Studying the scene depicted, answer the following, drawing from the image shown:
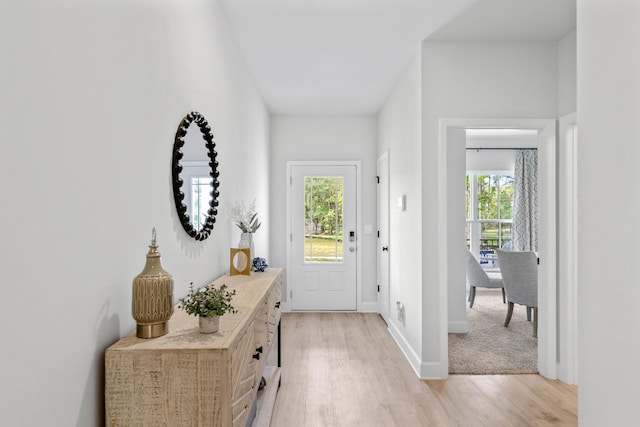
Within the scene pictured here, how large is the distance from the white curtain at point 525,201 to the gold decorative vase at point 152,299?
23.0ft

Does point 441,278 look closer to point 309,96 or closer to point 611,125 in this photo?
point 611,125

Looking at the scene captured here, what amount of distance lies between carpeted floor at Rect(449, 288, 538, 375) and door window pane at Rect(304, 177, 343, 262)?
6.50 ft

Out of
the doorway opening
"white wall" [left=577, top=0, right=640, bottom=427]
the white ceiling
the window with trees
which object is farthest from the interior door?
"white wall" [left=577, top=0, right=640, bottom=427]

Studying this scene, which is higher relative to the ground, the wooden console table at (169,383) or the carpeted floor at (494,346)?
the wooden console table at (169,383)

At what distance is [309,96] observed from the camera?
4848 mm

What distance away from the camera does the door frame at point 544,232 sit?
3330 mm

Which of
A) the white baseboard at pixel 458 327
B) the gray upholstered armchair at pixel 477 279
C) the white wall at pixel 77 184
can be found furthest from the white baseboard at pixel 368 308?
the white wall at pixel 77 184

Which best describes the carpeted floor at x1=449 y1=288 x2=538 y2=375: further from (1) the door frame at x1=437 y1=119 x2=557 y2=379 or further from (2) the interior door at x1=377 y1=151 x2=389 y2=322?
(2) the interior door at x1=377 y1=151 x2=389 y2=322

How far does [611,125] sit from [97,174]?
1492 mm

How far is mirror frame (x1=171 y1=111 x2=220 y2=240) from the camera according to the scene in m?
1.91

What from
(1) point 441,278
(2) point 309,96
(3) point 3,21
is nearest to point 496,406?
(1) point 441,278

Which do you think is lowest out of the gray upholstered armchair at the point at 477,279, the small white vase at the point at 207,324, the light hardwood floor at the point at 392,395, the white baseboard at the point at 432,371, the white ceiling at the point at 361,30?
the light hardwood floor at the point at 392,395

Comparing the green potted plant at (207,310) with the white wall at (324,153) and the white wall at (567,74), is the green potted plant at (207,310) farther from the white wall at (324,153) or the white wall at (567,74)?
the white wall at (324,153)

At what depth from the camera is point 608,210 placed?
1162 millimetres
